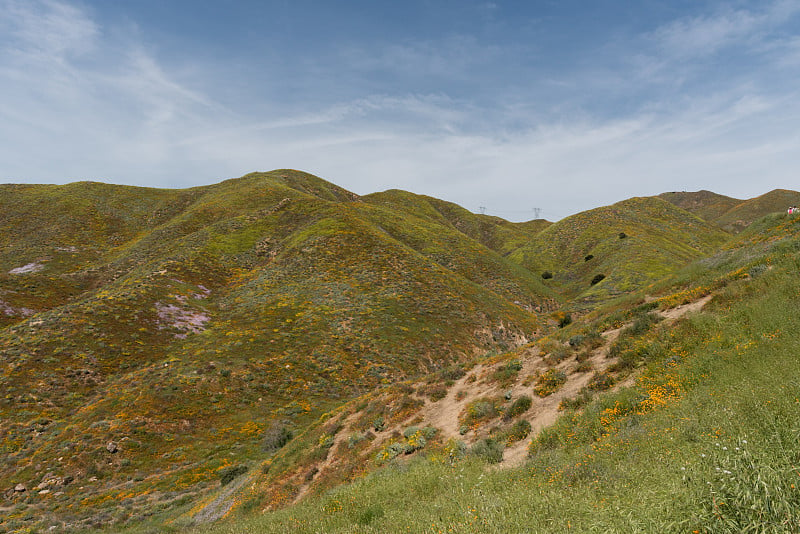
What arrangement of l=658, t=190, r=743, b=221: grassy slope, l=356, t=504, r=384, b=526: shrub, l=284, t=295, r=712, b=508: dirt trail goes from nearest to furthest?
l=356, t=504, r=384, b=526: shrub
l=284, t=295, r=712, b=508: dirt trail
l=658, t=190, r=743, b=221: grassy slope

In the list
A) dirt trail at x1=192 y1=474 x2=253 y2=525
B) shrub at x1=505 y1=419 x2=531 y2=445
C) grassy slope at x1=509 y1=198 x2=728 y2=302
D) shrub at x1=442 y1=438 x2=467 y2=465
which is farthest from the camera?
grassy slope at x1=509 y1=198 x2=728 y2=302

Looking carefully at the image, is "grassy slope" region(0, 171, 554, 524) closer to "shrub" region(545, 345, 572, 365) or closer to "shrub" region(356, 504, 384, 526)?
"shrub" region(356, 504, 384, 526)

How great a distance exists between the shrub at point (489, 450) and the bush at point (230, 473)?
15.8 metres

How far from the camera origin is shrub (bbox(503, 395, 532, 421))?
466 inches

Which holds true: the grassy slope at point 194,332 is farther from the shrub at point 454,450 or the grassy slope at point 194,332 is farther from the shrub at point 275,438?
the shrub at point 454,450

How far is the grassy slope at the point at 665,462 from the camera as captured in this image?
3.89m

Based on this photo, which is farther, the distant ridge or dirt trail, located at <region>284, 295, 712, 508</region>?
the distant ridge

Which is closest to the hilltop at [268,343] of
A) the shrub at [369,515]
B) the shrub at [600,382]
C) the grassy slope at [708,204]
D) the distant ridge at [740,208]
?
the shrub at [600,382]

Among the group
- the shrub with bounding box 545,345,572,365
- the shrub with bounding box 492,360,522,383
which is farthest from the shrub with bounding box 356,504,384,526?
the shrub with bounding box 545,345,572,365

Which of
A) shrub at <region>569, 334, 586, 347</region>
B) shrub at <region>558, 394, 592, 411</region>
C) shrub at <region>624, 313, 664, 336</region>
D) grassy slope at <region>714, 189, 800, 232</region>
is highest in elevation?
grassy slope at <region>714, 189, 800, 232</region>

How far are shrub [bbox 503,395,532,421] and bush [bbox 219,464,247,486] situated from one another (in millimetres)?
16435

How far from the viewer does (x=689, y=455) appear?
17.2 feet

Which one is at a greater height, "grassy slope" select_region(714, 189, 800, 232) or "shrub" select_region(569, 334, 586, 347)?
"grassy slope" select_region(714, 189, 800, 232)

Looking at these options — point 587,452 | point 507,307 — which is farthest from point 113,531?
point 507,307
